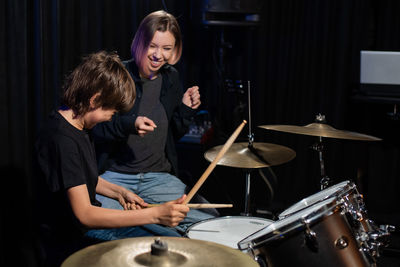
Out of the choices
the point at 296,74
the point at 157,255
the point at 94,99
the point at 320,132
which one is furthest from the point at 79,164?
the point at 296,74

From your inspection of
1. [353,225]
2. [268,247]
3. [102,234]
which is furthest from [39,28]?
[353,225]

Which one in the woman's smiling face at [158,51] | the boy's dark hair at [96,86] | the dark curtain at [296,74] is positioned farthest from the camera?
the dark curtain at [296,74]

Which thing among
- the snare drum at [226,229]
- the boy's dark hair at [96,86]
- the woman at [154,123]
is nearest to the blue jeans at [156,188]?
the woman at [154,123]

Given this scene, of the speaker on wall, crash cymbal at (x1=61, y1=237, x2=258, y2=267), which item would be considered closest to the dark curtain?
the speaker on wall

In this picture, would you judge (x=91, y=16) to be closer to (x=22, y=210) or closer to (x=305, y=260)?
(x=22, y=210)

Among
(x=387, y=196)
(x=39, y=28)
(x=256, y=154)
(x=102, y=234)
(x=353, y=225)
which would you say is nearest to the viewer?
(x=353, y=225)

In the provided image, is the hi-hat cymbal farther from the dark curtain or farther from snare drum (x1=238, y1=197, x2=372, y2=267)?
the dark curtain

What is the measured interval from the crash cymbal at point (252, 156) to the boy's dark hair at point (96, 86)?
78 centimetres

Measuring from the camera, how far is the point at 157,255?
3.76 feet

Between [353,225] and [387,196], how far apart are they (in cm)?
258

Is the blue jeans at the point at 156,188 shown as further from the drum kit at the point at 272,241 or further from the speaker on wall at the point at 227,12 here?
the speaker on wall at the point at 227,12

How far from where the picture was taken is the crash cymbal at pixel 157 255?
3.76ft

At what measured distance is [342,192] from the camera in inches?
70.6

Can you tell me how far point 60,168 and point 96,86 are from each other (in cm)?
30
